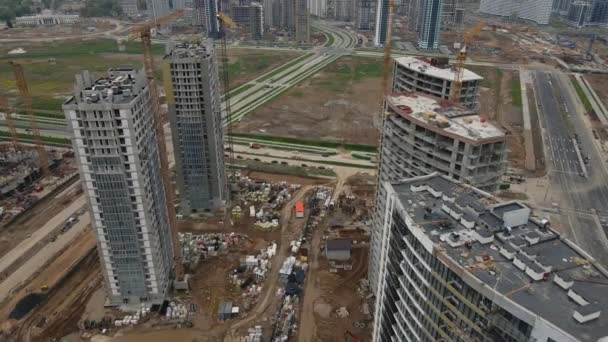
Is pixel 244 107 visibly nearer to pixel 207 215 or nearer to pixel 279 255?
pixel 207 215

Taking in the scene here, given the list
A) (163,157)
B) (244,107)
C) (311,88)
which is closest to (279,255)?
(163,157)

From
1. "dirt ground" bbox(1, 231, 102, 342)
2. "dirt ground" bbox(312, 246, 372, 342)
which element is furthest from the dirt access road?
"dirt ground" bbox(1, 231, 102, 342)

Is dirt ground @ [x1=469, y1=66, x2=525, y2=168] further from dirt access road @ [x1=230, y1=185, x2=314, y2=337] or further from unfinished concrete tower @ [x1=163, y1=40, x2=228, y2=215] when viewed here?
unfinished concrete tower @ [x1=163, y1=40, x2=228, y2=215]

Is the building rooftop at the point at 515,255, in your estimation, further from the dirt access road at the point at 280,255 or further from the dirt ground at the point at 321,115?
the dirt ground at the point at 321,115

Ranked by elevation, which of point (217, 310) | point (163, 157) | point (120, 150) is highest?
point (120, 150)

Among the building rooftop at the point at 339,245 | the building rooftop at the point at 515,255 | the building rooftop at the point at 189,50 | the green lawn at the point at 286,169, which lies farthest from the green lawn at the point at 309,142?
the building rooftop at the point at 515,255

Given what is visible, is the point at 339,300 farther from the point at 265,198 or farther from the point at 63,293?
the point at 63,293
